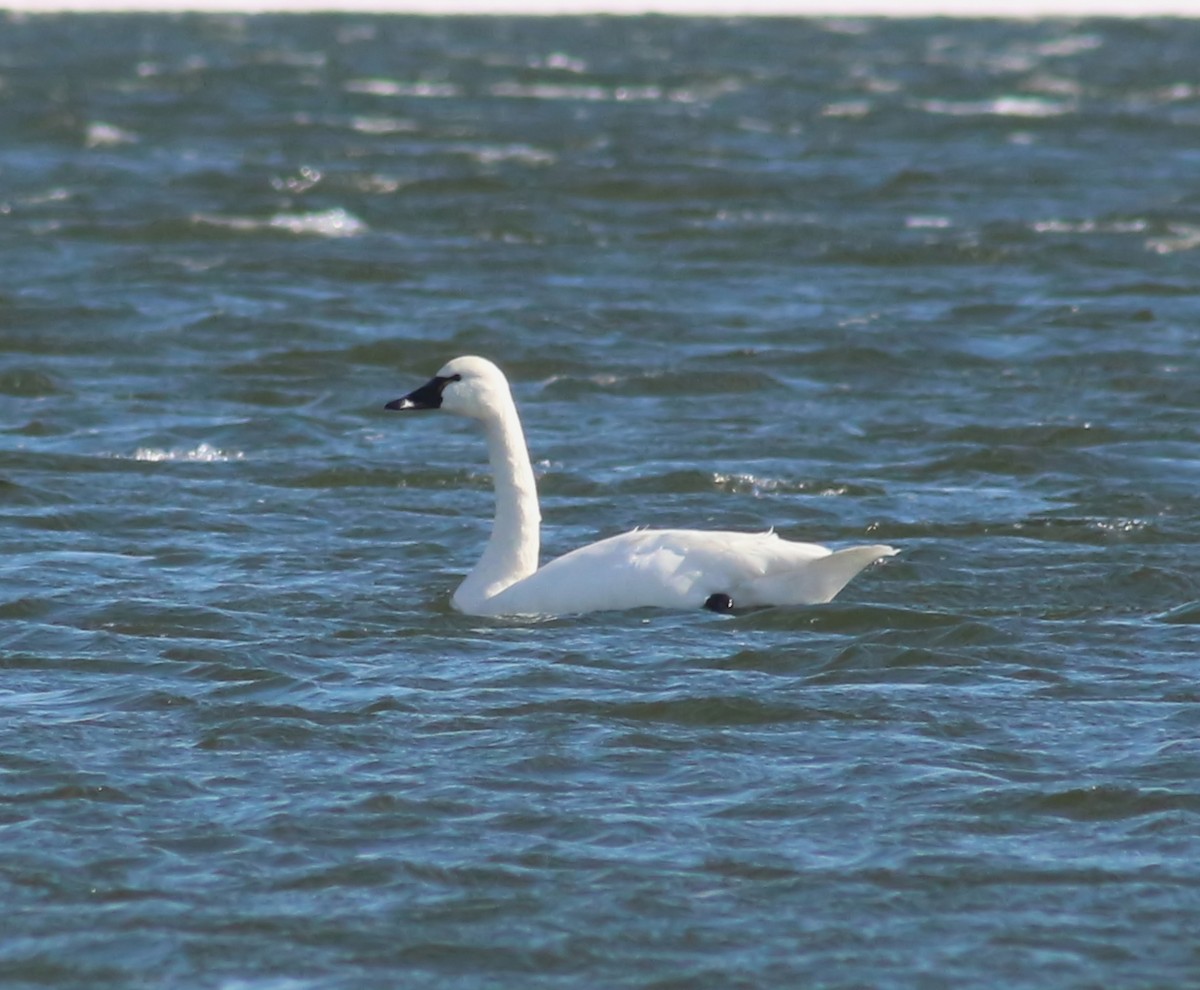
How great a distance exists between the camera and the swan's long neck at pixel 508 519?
32.1 feet

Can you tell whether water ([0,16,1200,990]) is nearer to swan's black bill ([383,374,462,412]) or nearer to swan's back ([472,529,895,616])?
swan's back ([472,529,895,616])

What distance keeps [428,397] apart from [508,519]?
1.96ft

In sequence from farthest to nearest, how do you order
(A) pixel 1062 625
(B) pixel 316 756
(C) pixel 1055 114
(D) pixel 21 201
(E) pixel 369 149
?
(C) pixel 1055 114
(E) pixel 369 149
(D) pixel 21 201
(A) pixel 1062 625
(B) pixel 316 756

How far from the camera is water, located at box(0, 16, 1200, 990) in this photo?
6238mm

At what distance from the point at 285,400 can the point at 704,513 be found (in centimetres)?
378

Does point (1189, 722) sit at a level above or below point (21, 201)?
below

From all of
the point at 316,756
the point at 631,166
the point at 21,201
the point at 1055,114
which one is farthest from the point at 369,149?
the point at 316,756

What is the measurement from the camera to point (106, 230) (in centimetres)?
2103

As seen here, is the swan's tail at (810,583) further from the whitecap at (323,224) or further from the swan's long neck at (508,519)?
the whitecap at (323,224)

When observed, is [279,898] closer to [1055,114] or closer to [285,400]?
[285,400]

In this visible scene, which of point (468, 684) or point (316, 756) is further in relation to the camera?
point (468, 684)

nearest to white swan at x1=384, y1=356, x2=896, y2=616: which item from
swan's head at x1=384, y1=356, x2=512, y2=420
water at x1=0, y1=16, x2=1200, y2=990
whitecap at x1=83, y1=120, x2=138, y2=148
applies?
water at x1=0, y1=16, x2=1200, y2=990

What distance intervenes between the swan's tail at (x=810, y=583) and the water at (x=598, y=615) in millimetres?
69

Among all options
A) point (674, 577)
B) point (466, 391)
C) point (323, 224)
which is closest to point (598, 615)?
point (674, 577)
